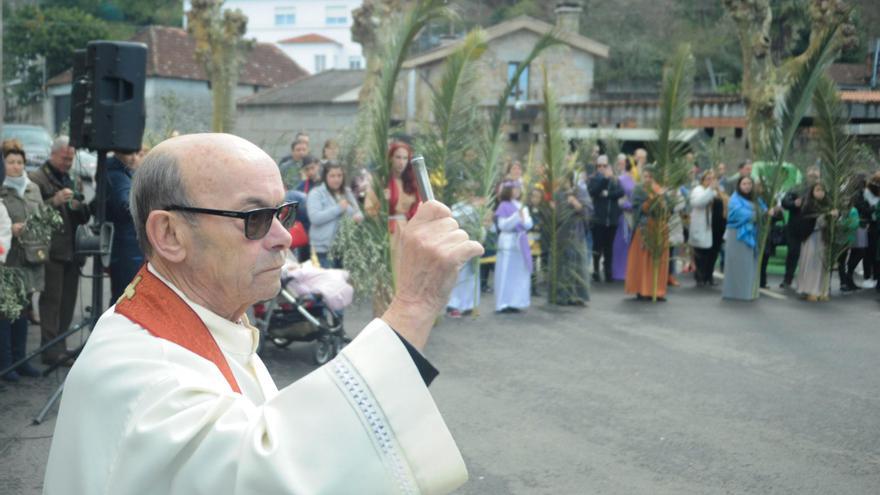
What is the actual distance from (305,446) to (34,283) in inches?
283

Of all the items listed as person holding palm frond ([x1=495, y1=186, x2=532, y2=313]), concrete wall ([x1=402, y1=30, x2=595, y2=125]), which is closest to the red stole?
person holding palm frond ([x1=495, y1=186, x2=532, y2=313])

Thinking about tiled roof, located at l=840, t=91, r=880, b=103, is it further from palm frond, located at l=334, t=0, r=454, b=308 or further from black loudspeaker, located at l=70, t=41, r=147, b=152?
black loudspeaker, located at l=70, t=41, r=147, b=152

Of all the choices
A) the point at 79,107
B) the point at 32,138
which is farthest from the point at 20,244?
the point at 32,138

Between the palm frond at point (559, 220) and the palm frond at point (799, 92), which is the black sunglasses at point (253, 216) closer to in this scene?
the palm frond at point (559, 220)

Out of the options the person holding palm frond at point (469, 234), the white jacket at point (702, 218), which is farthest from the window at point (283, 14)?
the person holding palm frond at point (469, 234)

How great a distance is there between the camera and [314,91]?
41.7 meters

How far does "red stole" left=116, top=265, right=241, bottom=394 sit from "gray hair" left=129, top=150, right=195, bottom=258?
0.11m

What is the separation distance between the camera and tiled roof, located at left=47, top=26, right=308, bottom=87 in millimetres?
44156

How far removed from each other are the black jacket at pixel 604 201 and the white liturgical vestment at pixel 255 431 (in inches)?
566

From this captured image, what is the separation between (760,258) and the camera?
1466 cm

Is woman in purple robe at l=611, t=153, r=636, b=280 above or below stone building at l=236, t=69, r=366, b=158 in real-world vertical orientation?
below

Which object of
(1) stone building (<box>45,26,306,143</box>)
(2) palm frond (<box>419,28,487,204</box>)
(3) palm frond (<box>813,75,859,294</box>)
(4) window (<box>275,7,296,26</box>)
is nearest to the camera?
(2) palm frond (<box>419,28,487,204</box>)

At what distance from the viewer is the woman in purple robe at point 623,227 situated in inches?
629

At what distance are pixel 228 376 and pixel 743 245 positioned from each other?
44.4 ft
